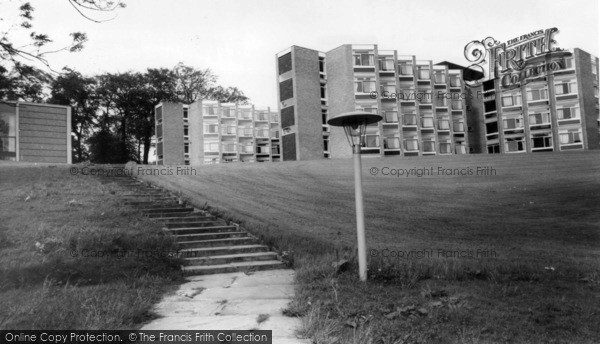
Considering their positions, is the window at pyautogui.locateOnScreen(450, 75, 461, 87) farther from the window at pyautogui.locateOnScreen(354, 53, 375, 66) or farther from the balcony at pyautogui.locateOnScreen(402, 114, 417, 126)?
the window at pyautogui.locateOnScreen(354, 53, 375, 66)

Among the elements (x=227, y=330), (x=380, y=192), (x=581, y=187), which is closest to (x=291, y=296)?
(x=227, y=330)

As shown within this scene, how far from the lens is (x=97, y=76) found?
171ft

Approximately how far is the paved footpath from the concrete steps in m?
0.54

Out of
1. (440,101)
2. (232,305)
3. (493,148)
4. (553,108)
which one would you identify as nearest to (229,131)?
(440,101)

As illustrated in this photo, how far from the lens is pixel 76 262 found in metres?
7.40

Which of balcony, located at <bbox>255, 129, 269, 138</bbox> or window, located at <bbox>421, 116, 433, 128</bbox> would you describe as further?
balcony, located at <bbox>255, 129, 269, 138</bbox>

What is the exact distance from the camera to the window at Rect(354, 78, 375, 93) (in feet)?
151

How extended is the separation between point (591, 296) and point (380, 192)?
15488 millimetres

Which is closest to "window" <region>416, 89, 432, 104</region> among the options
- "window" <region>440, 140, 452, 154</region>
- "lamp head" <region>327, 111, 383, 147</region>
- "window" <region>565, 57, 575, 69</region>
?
"window" <region>440, 140, 452, 154</region>

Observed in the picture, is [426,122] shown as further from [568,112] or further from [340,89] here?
[568,112]

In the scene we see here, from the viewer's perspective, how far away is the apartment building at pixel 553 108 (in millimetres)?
47188

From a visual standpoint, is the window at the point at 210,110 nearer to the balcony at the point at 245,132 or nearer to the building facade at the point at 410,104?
the balcony at the point at 245,132

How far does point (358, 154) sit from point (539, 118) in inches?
1969

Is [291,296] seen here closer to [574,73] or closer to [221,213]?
[221,213]
